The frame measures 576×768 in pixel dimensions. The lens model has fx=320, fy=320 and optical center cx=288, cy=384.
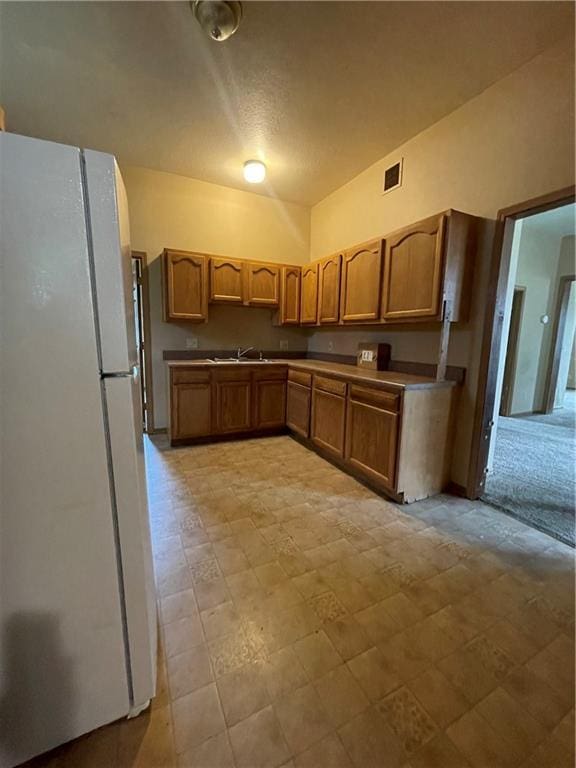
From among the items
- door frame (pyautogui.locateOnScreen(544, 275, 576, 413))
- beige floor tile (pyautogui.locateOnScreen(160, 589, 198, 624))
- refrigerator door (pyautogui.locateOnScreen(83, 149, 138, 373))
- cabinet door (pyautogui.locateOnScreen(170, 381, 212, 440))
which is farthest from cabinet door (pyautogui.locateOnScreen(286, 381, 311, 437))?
door frame (pyautogui.locateOnScreen(544, 275, 576, 413))

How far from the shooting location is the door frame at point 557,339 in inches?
197

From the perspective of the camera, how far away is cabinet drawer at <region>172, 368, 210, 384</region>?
329 cm

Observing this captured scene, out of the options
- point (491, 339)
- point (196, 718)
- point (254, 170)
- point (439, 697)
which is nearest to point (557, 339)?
point (491, 339)

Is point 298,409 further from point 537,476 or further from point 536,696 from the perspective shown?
point 536,696

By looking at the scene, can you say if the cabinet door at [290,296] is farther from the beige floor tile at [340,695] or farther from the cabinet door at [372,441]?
the beige floor tile at [340,695]

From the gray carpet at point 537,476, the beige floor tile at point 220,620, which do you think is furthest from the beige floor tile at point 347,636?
the gray carpet at point 537,476

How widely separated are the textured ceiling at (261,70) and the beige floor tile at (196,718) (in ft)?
10.1

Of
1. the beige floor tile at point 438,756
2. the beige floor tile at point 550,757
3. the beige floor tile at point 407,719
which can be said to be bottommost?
the beige floor tile at point 550,757

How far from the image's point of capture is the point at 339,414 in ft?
9.52

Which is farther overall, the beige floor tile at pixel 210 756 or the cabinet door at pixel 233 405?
the cabinet door at pixel 233 405

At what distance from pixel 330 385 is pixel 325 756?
2347 millimetres

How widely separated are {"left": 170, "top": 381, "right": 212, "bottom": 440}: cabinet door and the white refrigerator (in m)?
2.49

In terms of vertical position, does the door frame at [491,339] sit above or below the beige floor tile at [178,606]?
above

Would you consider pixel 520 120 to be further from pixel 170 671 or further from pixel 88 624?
pixel 170 671
